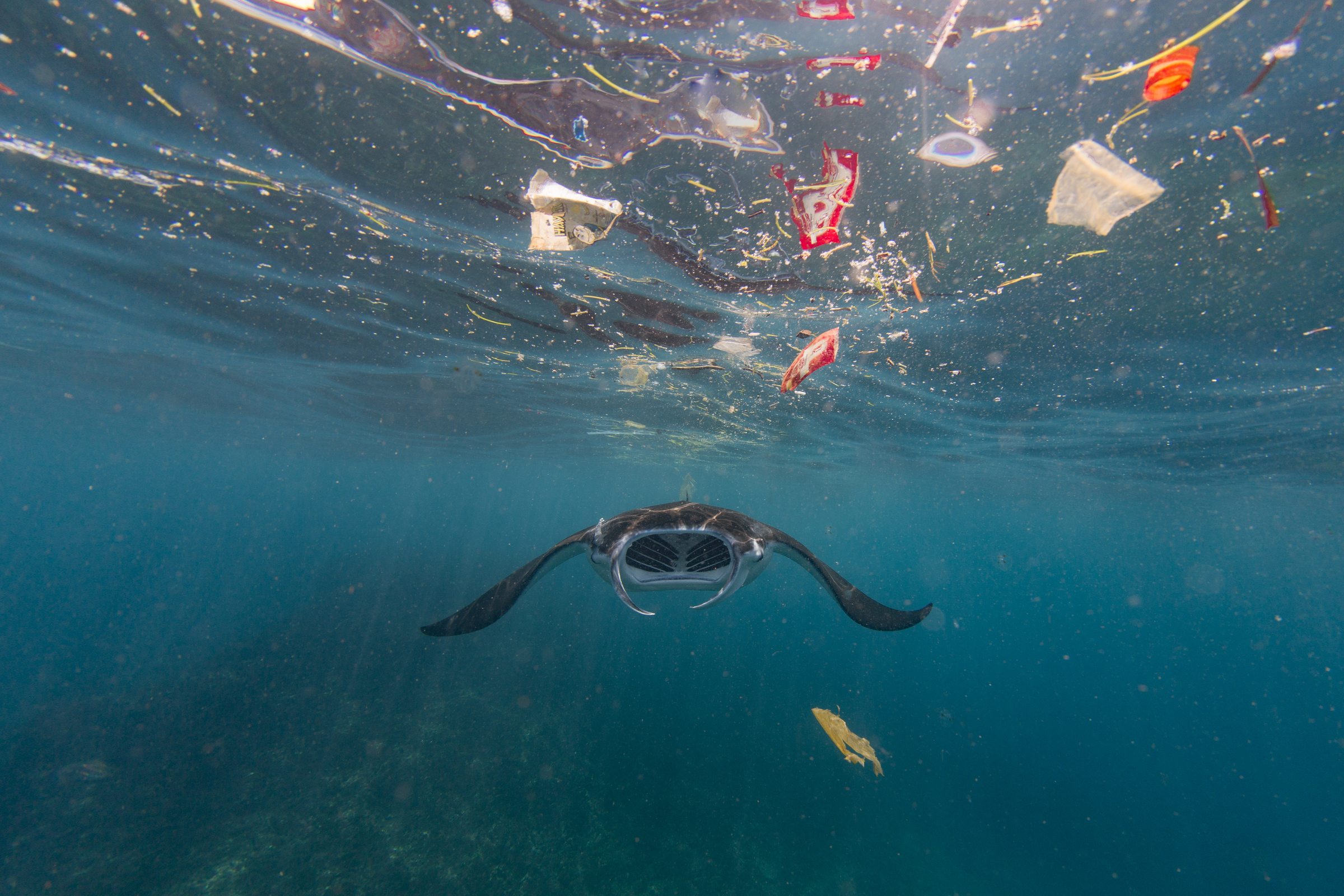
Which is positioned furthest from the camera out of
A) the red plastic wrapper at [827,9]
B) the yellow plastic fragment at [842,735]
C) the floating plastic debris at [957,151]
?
the yellow plastic fragment at [842,735]

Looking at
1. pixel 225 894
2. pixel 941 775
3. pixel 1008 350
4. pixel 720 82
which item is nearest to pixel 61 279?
pixel 225 894

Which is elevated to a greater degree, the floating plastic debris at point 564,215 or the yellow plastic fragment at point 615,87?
the yellow plastic fragment at point 615,87

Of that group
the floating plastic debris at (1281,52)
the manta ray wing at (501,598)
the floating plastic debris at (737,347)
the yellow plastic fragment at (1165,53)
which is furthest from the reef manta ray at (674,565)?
the floating plastic debris at (737,347)

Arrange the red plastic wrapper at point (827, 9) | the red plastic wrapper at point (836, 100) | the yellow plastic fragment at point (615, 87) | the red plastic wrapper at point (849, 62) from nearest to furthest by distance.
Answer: the red plastic wrapper at point (827, 9)
the red plastic wrapper at point (849, 62)
the red plastic wrapper at point (836, 100)
the yellow plastic fragment at point (615, 87)

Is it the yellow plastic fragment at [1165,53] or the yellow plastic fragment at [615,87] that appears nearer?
the yellow plastic fragment at [1165,53]

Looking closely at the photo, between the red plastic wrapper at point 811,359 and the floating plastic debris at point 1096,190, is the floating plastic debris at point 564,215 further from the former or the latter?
the floating plastic debris at point 1096,190

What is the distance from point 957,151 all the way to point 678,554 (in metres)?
6.08

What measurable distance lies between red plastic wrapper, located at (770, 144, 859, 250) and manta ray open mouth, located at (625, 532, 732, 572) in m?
4.74

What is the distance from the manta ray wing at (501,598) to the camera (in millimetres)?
3846

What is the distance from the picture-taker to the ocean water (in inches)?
195

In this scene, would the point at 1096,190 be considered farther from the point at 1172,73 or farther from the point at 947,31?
the point at 947,31

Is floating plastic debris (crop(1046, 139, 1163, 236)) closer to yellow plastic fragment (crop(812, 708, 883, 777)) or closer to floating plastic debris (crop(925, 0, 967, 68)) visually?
floating plastic debris (crop(925, 0, 967, 68))

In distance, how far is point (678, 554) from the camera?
227 inches

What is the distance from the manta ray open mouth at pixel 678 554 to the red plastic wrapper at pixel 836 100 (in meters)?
4.99
